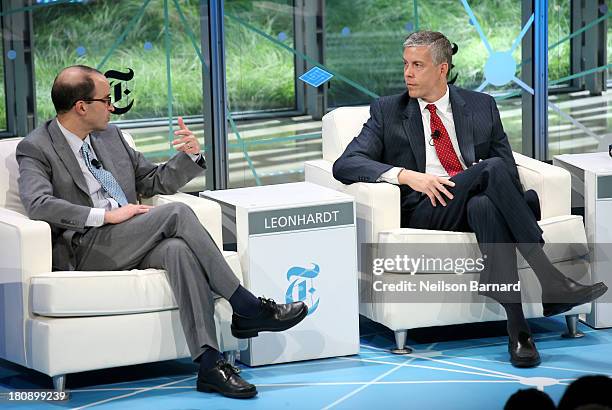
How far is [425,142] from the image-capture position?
5277mm

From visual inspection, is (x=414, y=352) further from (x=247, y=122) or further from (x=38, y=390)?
(x=247, y=122)

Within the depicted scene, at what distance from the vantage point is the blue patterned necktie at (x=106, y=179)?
4.83 m

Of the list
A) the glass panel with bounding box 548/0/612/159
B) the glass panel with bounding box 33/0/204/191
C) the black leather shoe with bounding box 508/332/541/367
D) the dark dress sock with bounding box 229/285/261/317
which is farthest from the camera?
the glass panel with bounding box 548/0/612/159

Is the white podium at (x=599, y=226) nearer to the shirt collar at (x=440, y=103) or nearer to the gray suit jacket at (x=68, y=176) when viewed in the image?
the shirt collar at (x=440, y=103)

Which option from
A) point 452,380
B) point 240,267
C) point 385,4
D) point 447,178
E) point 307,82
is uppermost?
point 385,4

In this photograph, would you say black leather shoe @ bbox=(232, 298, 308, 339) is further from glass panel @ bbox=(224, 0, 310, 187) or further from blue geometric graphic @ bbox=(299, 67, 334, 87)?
blue geometric graphic @ bbox=(299, 67, 334, 87)

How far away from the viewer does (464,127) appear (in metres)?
5.29

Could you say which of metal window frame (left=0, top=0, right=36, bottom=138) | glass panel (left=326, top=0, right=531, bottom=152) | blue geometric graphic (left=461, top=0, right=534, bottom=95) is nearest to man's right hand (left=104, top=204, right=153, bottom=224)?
metal window frame (left=0, top=0, right=36, bottom=138)

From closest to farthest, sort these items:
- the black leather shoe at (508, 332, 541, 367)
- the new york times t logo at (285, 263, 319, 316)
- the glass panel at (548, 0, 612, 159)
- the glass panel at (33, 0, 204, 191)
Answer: the black leather shoe at (508, 332, 541, 367), the new york times t logo at (285, 263, 319, 316), the glass panel at (33, 0, 204, 191), the glass panel at (548, 0, 612, 159)

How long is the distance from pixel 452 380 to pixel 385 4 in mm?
3267

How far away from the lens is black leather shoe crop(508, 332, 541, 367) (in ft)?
15.6

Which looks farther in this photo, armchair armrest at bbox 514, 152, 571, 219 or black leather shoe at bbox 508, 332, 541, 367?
armchair armrest at bbox 514, 152, 571, 219

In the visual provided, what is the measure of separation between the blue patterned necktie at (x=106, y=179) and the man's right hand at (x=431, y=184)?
3.88 feet

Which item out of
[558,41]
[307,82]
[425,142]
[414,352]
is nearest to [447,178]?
[425,142]
